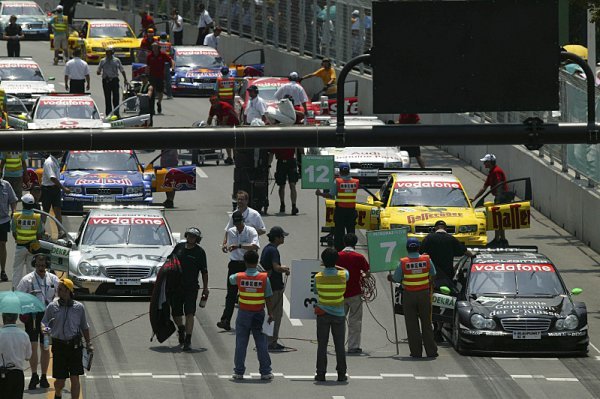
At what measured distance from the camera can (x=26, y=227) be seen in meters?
24.1

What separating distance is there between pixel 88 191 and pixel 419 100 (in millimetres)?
21849

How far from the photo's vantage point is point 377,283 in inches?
1052

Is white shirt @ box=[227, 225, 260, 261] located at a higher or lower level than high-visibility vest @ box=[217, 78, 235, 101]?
lower

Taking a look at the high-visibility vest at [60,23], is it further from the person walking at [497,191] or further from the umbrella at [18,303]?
the umbrella at [18,303]

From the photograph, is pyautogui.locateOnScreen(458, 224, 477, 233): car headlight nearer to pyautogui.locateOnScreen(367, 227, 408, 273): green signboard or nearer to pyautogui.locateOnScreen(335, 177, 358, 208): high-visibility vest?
pyautogui.locateOnScreen(335, 177, 358, 208): high-visibility vest

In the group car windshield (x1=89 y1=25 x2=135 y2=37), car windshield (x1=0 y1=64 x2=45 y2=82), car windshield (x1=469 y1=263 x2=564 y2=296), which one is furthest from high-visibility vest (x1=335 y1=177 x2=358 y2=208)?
car windshield (x1=89 y1=25 x2=135 y2=37)

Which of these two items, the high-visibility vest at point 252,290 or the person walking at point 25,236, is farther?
the person walking at point 25,236

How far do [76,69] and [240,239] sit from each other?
1958 cm

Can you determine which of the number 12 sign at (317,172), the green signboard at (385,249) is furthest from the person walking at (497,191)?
the green signboard at (385,249)

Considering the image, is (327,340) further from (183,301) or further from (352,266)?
(183,301)

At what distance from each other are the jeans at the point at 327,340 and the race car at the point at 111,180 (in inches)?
437

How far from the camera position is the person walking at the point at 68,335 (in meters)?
18.3

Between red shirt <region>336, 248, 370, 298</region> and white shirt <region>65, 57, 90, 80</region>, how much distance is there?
70.4ft

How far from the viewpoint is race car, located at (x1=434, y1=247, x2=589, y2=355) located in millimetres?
21328
